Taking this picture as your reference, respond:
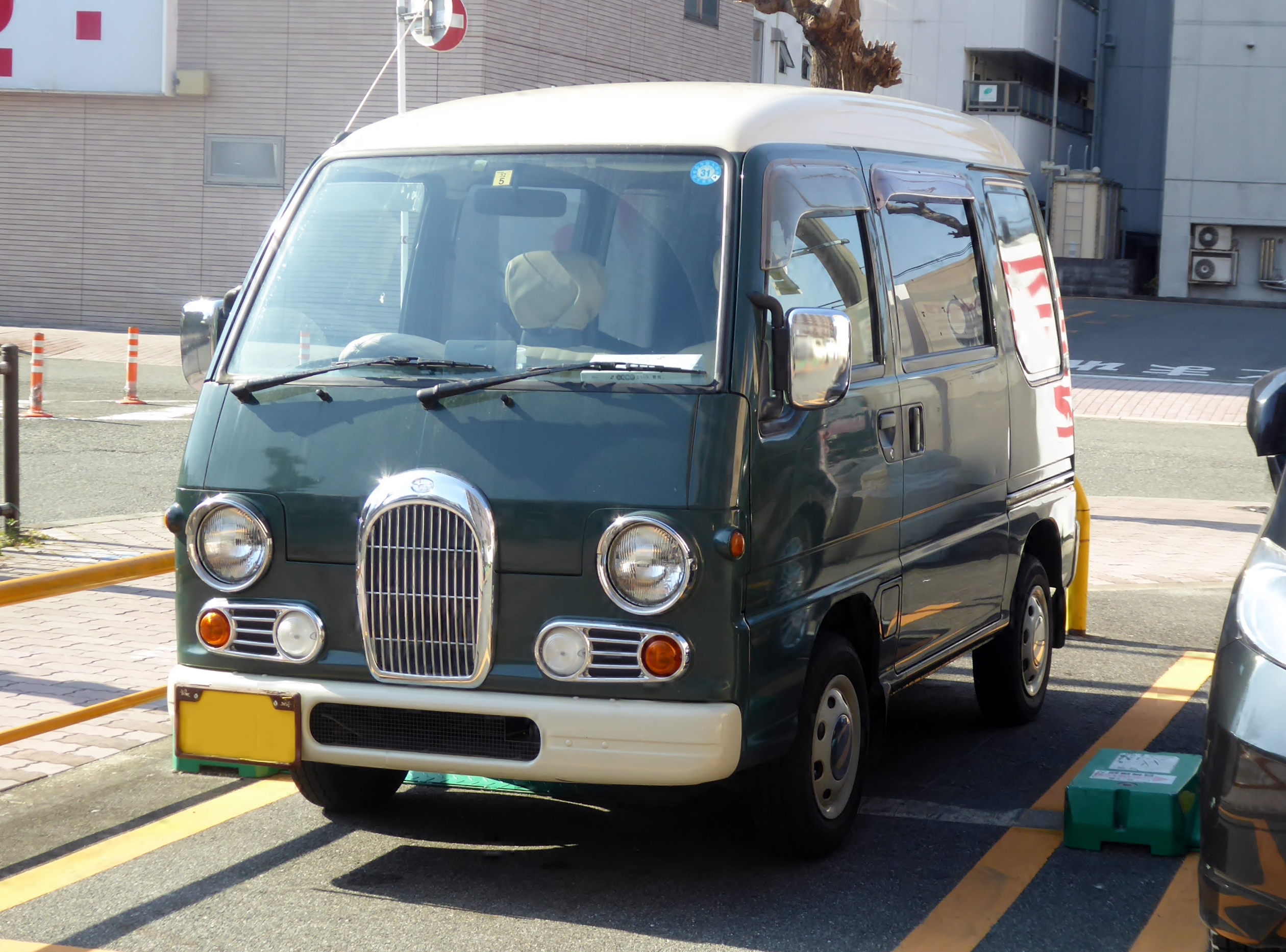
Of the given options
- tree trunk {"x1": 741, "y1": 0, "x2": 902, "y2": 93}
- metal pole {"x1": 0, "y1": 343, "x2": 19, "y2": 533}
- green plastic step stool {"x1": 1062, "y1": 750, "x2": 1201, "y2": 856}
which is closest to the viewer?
green plastic step stool {"x1": 1062, "y1": 750, "x2": 1201, "y2": 856}

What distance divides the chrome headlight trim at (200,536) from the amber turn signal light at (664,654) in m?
1.10

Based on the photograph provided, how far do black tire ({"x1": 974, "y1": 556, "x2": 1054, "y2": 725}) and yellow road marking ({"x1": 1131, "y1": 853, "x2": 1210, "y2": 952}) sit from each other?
1.74 m

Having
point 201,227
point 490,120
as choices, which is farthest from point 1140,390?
point 490,120

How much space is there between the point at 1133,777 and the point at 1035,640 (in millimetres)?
1721

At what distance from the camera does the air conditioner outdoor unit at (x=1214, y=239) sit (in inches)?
1630

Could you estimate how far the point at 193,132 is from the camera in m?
27.1

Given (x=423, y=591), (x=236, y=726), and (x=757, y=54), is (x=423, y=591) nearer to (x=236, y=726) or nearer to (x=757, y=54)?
(x=236, y=726)

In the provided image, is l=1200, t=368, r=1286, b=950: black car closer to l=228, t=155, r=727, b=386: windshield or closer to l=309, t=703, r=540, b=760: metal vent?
l=228, t=155, r=727, b=386: windshield

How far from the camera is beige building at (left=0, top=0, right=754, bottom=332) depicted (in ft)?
85.9

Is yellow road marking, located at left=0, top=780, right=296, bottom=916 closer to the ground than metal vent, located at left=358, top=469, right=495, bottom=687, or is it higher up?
closer to the ground

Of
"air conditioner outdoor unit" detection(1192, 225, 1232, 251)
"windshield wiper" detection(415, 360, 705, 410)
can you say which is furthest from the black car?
"air conditioner outdoor unit" detection(1192, 225, 1232, 251)

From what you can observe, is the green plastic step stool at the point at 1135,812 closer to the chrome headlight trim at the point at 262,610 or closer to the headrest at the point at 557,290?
the headrest at the point at 557,290

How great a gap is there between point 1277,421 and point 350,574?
95.2 inches

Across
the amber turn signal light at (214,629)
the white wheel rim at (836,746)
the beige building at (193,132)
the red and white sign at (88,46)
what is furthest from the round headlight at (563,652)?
the red and white sign at (88,46)
